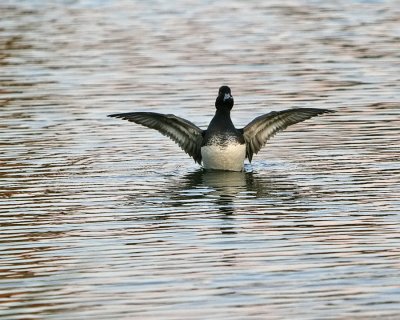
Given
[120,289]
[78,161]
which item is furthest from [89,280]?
[78,161]

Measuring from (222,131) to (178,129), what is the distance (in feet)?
3.27

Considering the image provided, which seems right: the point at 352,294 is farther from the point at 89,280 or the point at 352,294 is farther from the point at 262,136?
the point at 262,136

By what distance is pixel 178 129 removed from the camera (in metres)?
18.1

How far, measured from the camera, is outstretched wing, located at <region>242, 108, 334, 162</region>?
18047 mm

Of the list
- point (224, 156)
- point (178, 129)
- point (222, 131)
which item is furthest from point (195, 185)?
point (178, 129)

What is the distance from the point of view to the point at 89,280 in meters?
11.3

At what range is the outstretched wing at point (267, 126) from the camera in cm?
1805

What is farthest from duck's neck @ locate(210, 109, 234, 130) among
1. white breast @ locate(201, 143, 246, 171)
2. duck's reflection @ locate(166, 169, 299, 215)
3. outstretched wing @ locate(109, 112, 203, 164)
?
duck's reflection @ locate(166, 169, 299, 215)

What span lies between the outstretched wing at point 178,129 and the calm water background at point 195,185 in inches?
13.3

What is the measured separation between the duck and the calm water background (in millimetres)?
233

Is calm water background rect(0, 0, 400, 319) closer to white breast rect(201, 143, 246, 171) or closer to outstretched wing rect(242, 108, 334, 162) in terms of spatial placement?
white breast rect(201, 143, 246, 171)

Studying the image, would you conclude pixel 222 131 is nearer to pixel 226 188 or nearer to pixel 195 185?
pixel 195 185

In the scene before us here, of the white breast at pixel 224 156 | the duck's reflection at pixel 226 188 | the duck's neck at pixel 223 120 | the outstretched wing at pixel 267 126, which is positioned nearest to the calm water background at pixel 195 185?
the duck's reflection at pixel 226 188

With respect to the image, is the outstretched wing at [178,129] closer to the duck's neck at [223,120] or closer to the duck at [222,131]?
the duck at [222,131]
